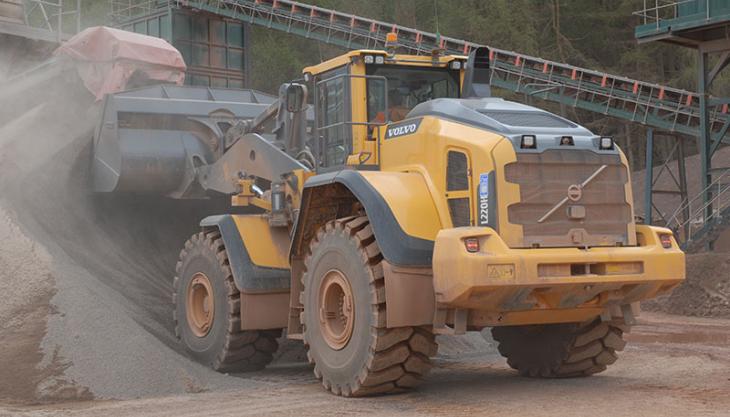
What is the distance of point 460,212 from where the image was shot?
8484 millimetres

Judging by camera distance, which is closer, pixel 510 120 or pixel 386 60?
pixel 510 120

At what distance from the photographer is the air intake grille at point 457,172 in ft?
27.8

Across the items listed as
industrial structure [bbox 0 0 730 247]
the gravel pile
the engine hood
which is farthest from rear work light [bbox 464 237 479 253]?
industrial structure [bbox 0 0 730 247]

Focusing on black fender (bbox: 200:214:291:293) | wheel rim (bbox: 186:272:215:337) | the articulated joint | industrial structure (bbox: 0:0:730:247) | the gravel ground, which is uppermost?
industrial structure (bbox: 0:0:730:247)

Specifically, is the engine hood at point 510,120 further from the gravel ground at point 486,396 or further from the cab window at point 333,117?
the gravel ground at point 486,396

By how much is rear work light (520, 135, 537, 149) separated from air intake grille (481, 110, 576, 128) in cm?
41

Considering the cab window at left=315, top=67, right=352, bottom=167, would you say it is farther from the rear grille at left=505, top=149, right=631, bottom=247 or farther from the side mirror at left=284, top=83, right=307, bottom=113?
the rear grille at left=505, top=149, right=631, bottom=247

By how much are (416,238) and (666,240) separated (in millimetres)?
2101

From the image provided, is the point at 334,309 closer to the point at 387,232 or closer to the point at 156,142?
the point at 387,232

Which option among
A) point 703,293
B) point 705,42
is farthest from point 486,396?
point 705,42

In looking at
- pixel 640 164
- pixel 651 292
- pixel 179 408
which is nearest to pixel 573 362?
pixel 651 292

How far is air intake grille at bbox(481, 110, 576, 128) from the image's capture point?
8.82 m

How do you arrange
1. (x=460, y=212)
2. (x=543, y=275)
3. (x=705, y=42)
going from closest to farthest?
(x=543, y=275) → (x=460, y=212) → (x=705, y=42)

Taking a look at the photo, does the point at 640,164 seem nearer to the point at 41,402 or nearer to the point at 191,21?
the point at 191,21
